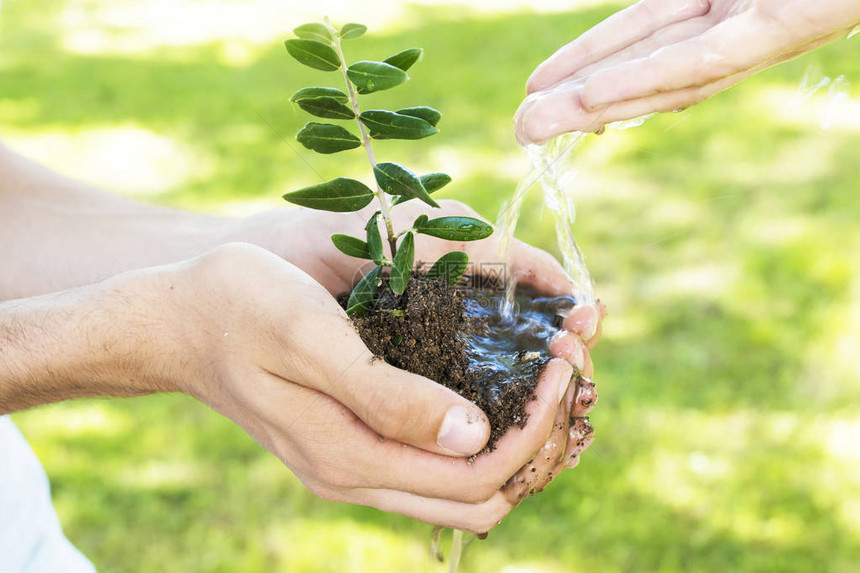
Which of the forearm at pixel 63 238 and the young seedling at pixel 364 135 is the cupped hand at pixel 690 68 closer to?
the young seedling at pixel 364 135

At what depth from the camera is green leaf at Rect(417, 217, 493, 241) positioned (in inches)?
57.4

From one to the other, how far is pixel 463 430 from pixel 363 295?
0.32 metres

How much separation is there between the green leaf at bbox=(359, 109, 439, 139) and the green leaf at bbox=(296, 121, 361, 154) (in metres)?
0.04

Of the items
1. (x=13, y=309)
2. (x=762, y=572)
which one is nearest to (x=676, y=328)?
(x=762, y=572)

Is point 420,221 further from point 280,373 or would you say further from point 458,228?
point 280,373

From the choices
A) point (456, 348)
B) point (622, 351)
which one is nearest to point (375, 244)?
point (456, 348)

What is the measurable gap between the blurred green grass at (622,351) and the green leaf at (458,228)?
107cm

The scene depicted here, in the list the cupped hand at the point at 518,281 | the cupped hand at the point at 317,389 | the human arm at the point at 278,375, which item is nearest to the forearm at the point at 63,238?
the cupped hand at the point at 518,281

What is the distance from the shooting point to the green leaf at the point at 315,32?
1.30 meters

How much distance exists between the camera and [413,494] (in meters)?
1.50

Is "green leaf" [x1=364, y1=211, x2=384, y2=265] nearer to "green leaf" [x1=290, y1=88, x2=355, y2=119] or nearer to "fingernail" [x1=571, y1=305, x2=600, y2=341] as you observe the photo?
"green leaf" [x1=290, y1=88, x2=355, y2=119]

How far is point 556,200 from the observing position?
6.04ft

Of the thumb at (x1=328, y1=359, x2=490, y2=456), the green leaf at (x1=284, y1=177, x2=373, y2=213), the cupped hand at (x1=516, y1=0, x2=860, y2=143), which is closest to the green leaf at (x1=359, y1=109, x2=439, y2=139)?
the green leaf at (x1=284, y1=177, x2=373, y2=213)

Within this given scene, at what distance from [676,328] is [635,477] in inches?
31.5
